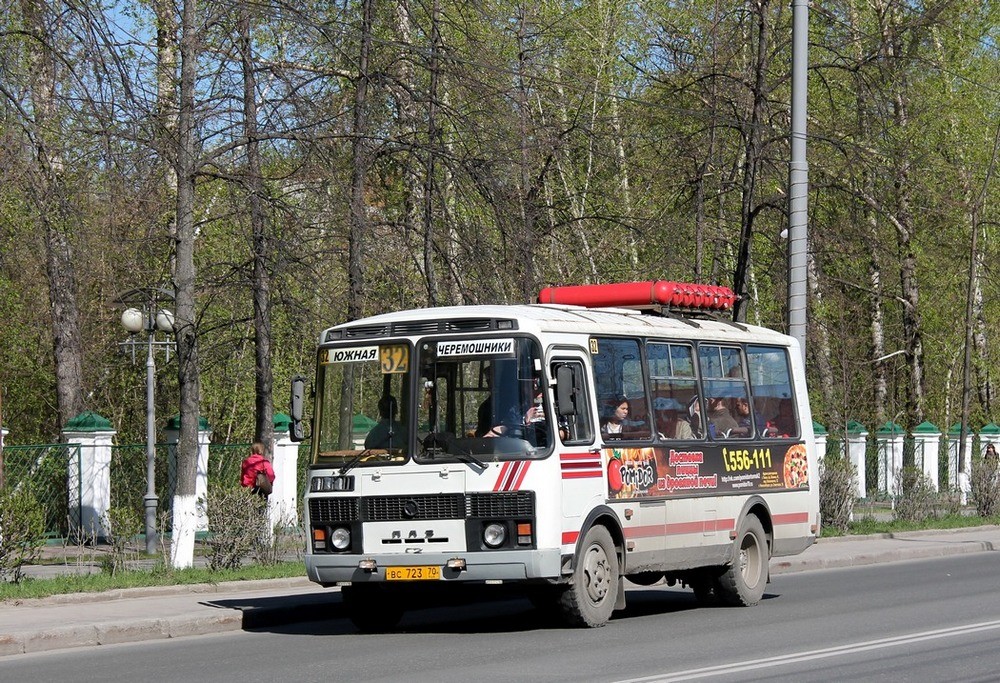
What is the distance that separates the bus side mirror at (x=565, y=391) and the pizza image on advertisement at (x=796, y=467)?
5.06m

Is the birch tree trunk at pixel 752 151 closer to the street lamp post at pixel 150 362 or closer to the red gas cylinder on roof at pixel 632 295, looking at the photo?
the red gas cylinder on roof at pixel 632 295

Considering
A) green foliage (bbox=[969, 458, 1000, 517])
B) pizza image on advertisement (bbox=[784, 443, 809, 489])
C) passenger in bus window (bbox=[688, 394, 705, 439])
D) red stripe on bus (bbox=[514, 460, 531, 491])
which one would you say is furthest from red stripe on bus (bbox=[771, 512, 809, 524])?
green foliage (bbox=[969, 458, 1000, 517])

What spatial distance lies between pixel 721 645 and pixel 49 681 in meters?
5.14

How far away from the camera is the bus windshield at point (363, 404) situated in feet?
45.4

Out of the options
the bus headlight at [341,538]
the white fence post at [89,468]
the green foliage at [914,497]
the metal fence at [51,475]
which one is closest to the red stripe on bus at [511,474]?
the bus headlight at [341,538]

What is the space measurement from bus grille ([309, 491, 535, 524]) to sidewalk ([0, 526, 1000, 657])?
4.56 ft

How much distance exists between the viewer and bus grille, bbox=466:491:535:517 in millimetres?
13219

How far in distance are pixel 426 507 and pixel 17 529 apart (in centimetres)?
527

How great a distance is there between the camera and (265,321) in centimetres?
2108

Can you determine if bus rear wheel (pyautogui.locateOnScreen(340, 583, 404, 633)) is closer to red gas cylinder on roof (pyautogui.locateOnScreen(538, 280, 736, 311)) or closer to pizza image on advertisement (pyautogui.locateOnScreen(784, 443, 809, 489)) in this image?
red gas cylinder on roof (pyautogui.locateOnScreen(538, 280, 736, 311))

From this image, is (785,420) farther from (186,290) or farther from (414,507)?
(186,290)

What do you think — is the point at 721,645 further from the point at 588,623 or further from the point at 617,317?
the point at 617,317

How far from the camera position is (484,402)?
13578 millimetres

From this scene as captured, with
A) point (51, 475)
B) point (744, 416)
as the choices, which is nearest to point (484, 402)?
point (744, 416)
